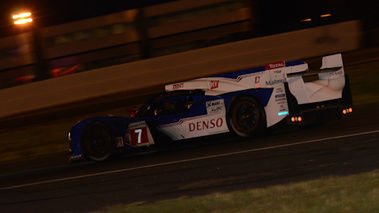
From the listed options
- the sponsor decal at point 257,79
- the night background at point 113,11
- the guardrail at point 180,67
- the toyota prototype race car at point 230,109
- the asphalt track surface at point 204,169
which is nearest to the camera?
the asphalt track surface at point 204,169

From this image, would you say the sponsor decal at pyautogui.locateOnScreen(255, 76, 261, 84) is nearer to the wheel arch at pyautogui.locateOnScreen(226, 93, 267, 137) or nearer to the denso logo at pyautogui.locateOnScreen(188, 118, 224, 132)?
the wheel arch at pyautogui.locateOnScreen(226, 93, 267, 137)

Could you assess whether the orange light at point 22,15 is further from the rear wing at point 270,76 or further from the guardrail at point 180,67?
the rear wing at point 270,76

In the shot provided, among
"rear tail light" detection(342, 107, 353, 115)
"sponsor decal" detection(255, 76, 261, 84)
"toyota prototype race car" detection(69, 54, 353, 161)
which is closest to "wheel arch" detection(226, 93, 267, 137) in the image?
"toyota prototype race car" detection(69, 54, 353, 161)

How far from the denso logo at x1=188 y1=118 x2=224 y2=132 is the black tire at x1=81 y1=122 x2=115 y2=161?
1.67 meters

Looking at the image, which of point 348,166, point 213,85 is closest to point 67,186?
point 213,85

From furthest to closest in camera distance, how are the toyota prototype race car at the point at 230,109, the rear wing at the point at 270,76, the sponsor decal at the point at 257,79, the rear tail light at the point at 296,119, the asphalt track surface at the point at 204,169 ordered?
the sponsor decal at the point at 257,79, the rear wing at the point at 270,76, the toyota prototype race car at the point at 230,109, the rear tail light at the point at 296,119, the asphalt track surface at the point at 204,169

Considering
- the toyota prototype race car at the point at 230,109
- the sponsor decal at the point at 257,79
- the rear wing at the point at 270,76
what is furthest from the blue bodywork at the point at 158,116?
the sponsor decal at the point at 257,79

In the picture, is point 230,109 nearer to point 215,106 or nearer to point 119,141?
point 215,106

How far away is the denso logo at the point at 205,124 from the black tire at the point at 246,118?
0.19 m

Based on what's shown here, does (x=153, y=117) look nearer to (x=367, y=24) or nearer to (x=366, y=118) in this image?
(x=366, y=118)

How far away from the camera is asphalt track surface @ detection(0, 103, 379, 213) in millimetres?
6957

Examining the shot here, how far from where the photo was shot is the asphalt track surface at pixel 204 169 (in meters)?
6.96

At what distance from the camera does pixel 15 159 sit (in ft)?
46.4

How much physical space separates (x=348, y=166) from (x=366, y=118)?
3838 mm
